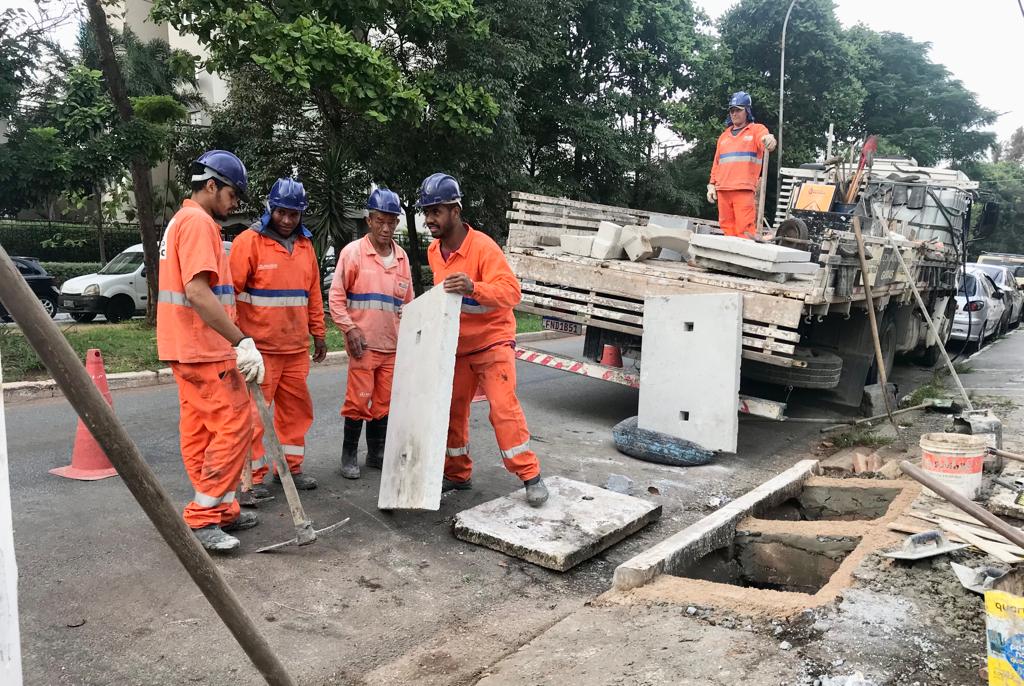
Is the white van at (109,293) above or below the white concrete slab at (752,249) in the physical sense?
below

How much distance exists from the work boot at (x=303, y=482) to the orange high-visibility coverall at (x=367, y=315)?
458 millimetres

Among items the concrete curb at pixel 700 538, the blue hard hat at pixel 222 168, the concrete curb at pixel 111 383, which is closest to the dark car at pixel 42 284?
the concrete curb at pixel 111 383

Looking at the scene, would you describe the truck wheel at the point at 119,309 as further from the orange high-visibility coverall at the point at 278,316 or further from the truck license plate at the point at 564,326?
the orange high-visibility coverall at the point at 278,316

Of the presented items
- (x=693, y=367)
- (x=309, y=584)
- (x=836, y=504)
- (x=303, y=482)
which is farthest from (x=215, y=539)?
(x=836, y=504)

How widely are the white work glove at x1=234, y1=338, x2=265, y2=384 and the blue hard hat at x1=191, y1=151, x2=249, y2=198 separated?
0.79 metres

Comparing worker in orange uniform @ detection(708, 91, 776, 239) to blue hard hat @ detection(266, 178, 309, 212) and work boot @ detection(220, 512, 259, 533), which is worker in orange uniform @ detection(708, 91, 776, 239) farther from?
work boot @ detection(220, 512, 259, 533)

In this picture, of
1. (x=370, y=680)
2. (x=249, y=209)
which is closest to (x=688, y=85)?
(x=249, y=209)

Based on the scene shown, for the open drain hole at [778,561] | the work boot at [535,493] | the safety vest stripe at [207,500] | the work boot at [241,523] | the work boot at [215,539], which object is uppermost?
the safety vest stripe at [207,500]

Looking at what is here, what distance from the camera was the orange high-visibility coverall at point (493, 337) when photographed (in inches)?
173

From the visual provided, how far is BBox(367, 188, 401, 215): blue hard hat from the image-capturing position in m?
5.13

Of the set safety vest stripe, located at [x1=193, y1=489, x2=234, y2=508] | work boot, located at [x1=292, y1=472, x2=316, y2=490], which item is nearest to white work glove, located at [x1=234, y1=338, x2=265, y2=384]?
safety vest stripe, located at [x1=193, y1=489, x2=234, y2=508]

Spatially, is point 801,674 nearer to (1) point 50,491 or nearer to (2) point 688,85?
(1) point 50,491

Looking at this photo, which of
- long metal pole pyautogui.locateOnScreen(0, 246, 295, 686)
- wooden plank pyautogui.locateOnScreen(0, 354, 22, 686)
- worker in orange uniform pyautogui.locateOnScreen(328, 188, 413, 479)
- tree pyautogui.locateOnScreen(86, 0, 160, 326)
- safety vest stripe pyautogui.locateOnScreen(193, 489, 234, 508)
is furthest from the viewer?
tree pyautogui.locateOnScreen(86, 0, 160, 326)

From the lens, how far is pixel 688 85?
79.0ft
